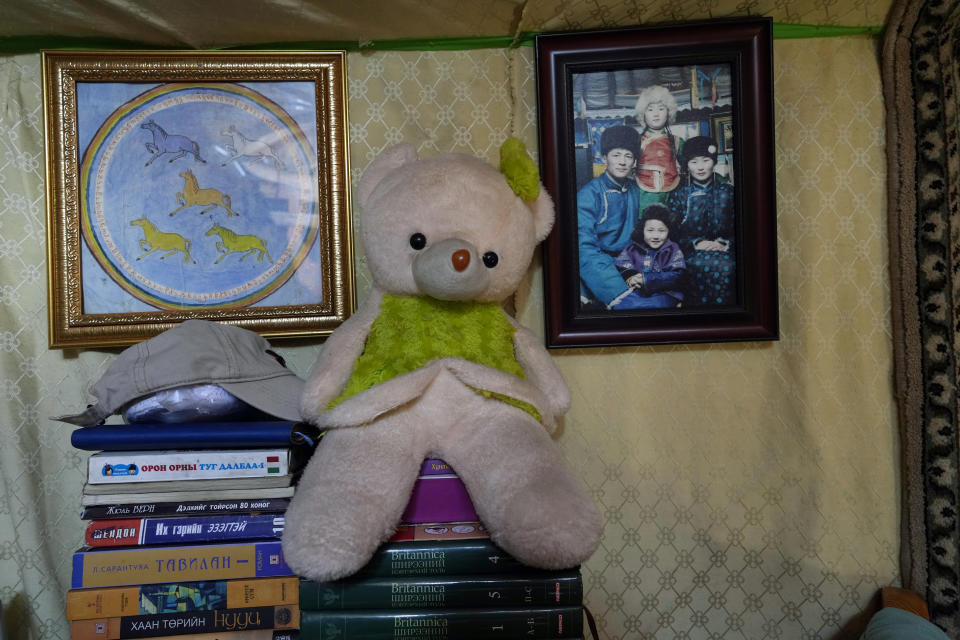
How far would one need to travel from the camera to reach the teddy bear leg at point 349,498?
2.66 feet

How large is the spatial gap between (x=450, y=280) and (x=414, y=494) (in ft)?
0.98

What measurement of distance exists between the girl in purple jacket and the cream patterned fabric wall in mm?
110

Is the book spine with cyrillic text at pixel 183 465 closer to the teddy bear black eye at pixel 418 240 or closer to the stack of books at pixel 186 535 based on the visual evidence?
the stack of books at pixel 186 535

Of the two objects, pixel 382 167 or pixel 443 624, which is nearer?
pixel 443 624

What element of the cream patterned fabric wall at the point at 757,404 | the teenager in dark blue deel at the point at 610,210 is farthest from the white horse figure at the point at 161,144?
the teenager in dark blue deel at the point at 610,210

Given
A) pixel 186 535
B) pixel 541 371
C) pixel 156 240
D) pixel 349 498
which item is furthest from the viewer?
pixel 156 240

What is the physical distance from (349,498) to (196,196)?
687 mm

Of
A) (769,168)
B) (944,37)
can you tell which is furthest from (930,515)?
(944,37)

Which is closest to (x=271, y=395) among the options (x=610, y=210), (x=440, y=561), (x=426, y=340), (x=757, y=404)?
(x=426, y=340)

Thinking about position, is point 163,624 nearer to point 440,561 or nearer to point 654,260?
point 440,561

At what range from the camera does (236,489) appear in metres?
0.99

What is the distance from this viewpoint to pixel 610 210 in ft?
4.24

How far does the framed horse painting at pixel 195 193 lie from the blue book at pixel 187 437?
0.30 m

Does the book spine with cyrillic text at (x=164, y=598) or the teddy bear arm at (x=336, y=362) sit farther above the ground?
the teddy bear arm at (x=336, y=362)
